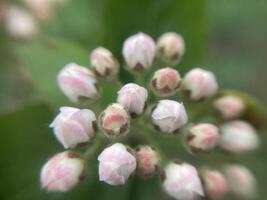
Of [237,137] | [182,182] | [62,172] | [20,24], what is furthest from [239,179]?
[20,24]

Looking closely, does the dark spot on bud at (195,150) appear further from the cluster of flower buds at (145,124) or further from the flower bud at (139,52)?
the flower bud at (139,52)

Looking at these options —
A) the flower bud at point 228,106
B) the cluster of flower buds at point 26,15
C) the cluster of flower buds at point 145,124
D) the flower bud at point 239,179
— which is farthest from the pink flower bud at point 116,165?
the cluster of flower buds at point 26,15

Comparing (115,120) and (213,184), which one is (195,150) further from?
(115,120)

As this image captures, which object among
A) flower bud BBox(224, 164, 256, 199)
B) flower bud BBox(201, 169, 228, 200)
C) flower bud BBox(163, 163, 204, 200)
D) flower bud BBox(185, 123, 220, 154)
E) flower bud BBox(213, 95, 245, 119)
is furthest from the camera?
flower bud BBox(224, 164, 256, 199)

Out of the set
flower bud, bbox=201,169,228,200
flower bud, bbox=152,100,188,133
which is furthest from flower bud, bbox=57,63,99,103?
flower bud, bbox=201,169,228,200

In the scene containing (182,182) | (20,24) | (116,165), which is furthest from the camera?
(20,24)

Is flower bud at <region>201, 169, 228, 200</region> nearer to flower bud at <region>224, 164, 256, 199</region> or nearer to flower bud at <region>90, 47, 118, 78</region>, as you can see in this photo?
flower bud at <region>224, 164, 256, 199</region>

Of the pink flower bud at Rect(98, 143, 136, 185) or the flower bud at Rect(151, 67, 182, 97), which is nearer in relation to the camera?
the pink flower bud at Rect(98, 143, 136, 185)
